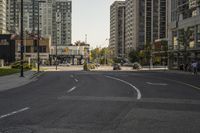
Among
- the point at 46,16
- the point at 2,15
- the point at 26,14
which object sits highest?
the point at 2,15

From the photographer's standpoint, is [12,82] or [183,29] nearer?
[12,82]

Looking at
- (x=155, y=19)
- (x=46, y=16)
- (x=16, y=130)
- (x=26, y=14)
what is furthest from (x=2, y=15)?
(x=16, y=130)

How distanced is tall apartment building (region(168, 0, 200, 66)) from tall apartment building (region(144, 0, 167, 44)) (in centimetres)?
11384

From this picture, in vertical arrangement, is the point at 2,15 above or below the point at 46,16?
above

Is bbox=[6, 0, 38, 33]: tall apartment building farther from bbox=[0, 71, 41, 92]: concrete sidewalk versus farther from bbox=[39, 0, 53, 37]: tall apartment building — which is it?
bbox=[0, 71, 41, 92]: concrete sidewalk

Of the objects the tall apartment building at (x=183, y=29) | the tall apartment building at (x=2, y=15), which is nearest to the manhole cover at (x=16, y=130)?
the tall apartment building at (x=183, y=29)

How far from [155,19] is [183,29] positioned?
127 meters

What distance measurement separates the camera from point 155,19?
195 meters

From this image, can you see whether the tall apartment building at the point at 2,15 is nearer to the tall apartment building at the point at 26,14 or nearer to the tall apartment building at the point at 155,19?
the tall apartment building at the point at 26,14

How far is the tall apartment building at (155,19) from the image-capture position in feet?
632

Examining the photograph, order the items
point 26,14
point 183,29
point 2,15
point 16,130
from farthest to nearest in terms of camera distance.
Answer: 1. point 2,15
2. point 26,14
3. point 183,29
4. point 16,130

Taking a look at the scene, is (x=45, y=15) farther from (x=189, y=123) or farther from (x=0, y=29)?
(x=189, y=123)

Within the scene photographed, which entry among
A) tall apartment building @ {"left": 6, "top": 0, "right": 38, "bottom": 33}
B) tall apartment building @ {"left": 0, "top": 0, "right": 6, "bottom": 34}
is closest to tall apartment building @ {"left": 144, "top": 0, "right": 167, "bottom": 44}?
tall apartment building @ {"left": 6, "top": 0, "right": 38, "bottom": 33}

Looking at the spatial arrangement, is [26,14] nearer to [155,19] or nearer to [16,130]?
[155,19]
